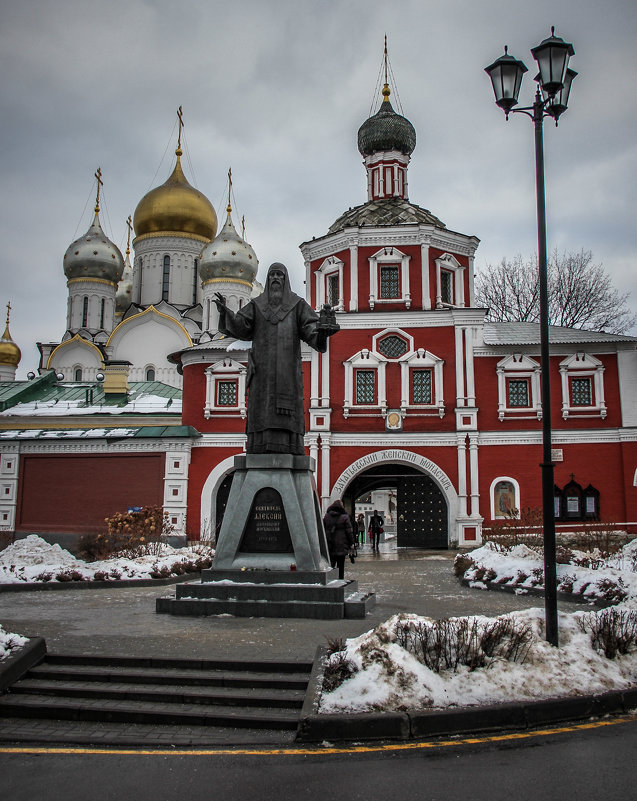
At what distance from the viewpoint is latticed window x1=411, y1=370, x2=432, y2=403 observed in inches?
995

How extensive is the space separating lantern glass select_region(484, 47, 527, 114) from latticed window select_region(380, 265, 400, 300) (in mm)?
19080

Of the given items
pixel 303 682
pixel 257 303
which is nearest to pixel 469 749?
pixel 303 682

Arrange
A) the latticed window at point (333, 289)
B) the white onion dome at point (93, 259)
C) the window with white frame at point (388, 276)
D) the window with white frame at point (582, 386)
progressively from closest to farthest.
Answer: the window with white frame at point (582, 386) → the window with white frame at point (388, 276) → the latticed window at point (333, 289) → the white onion dome at point (93, 259)

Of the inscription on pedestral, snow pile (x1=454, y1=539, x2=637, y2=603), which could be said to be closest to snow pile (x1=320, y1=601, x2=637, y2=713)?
snow pile (x1=454, y1=539, x2=637, y2=603)

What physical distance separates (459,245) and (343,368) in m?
6.15

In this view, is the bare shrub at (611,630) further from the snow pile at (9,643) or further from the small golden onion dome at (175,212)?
the small golden onion dome at (175,212)

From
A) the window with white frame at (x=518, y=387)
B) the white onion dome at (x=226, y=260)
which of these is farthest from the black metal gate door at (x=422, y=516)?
the white onion dome at (x=226, y=260)

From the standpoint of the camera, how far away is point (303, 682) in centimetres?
578

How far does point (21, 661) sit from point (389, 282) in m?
21.7

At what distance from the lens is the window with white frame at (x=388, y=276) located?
26031 mm

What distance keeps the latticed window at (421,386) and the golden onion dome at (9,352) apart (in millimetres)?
27087

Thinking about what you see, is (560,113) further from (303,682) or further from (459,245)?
(459,245)

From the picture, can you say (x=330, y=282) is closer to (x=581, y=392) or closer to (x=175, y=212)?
(x=581, y=392)

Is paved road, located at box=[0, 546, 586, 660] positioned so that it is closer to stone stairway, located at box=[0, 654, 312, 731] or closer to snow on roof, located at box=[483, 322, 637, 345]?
stone stairway, located at box=[0, 654, 312, 731]
